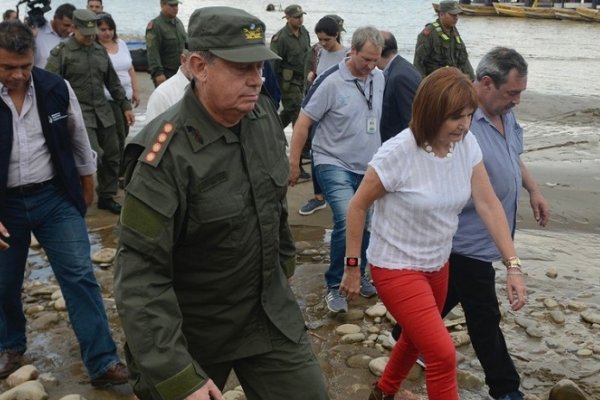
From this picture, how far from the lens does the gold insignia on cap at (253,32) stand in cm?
249

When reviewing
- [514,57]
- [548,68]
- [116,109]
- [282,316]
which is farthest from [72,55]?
[548,68]

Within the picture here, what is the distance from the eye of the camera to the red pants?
345cm

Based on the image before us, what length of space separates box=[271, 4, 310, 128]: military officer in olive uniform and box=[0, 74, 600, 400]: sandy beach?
4.89 feet

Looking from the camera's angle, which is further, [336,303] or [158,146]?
[336,303]

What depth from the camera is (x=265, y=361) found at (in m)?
2.82

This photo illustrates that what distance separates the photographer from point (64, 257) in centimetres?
419

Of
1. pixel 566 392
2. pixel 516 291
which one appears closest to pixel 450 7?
pixel 566 392

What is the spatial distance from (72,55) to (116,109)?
0.91 metres

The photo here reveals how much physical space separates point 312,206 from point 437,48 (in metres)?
3.35

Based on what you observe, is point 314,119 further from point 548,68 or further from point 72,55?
point 548,68

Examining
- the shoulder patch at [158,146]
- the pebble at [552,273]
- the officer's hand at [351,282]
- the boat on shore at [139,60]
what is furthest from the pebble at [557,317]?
the boat on shore at [139,60]

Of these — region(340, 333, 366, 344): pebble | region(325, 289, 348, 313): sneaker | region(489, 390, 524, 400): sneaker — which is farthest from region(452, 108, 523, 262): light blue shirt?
region(325, 289, 348, 313): sneaker

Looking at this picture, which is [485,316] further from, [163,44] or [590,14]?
[590,14]

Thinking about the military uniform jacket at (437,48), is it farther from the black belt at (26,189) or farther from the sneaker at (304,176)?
the black belt at (26,189)
